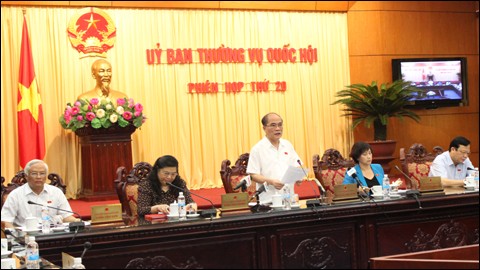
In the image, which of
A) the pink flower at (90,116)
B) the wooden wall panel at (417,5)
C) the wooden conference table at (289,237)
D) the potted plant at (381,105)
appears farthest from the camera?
the wooden wall panel at (417,5)

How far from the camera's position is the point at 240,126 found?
9.95 metres

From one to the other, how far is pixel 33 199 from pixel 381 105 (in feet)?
20.0

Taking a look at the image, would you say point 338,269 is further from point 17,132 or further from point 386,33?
point 386,33

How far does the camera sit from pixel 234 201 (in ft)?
14.9

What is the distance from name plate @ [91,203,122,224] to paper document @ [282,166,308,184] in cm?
133

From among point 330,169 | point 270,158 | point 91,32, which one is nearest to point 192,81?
point 91,32

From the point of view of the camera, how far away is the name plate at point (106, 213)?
4158mm

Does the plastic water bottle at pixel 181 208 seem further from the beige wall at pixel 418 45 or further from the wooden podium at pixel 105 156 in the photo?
the beige wall at pixel 418 45

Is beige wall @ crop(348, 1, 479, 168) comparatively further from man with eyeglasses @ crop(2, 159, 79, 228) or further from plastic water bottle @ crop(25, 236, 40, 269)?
plastic water bottle @ crop(25, 236, 40, 269)

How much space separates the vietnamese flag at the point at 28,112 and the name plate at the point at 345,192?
4616 millimetres

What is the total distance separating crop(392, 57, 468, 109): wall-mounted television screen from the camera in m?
10.3

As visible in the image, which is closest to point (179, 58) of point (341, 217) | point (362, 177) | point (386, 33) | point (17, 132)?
point (17, 132)

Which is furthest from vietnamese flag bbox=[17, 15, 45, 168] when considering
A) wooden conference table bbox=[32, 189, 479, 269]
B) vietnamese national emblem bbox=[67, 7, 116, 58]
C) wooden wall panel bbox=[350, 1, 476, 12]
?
wooden wall panel bbox=[350, 1, 476, 12]

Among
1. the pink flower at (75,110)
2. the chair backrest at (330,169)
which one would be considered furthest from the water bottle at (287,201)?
the pink flower at (75,110)
